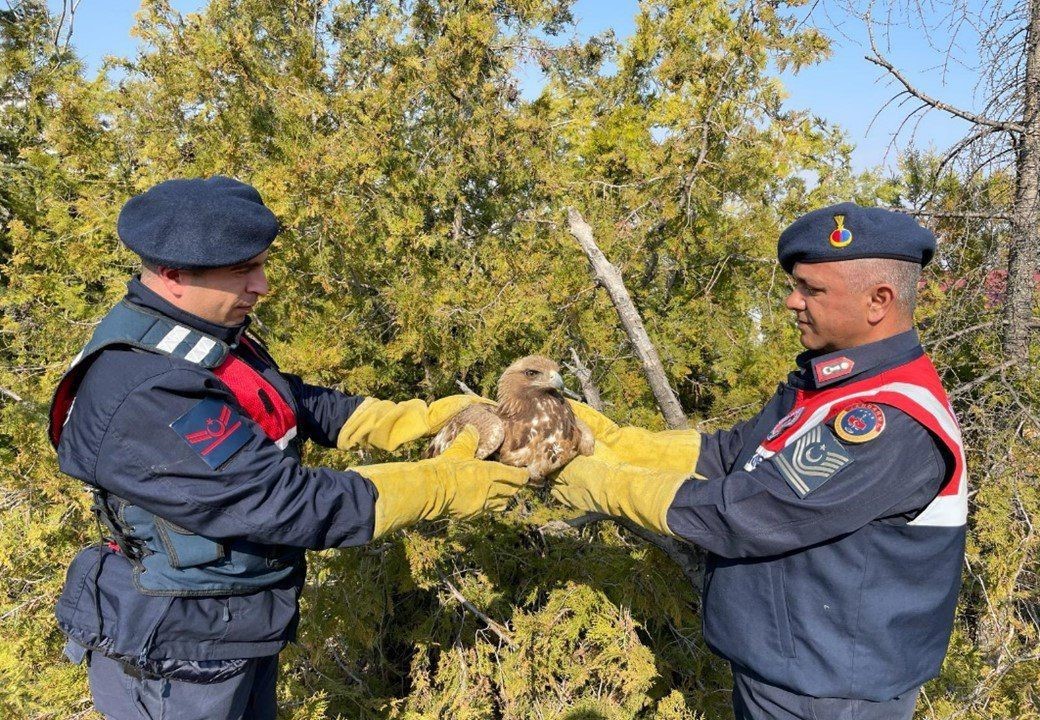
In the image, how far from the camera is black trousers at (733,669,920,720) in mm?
2232

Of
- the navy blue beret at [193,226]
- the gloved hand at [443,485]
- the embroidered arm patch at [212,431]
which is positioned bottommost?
the gloved hand at [443,485]

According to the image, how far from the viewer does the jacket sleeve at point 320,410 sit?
3154 mm

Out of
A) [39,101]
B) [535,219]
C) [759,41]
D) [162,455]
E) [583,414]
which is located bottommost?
[583,414]

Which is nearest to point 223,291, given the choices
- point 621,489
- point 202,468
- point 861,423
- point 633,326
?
point 202,468

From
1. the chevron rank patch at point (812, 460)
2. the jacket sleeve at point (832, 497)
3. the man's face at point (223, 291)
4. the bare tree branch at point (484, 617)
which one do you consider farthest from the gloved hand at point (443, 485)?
the bare tree branch at point (484, 617)

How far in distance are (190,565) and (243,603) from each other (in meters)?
0.28

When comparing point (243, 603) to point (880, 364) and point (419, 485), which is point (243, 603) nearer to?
point (419, 485)

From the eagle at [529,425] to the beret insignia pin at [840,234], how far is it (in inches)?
61.2

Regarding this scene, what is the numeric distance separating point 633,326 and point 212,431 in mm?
2657

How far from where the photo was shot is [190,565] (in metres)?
2.11

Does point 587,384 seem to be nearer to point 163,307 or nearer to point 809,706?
point 809,706

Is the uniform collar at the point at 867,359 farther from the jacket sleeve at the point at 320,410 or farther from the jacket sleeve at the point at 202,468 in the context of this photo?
the jacket sleeve at the point at 320,410

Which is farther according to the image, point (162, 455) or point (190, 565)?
point (190, 565)

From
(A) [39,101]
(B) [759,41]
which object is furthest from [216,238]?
(A) [39,101]
